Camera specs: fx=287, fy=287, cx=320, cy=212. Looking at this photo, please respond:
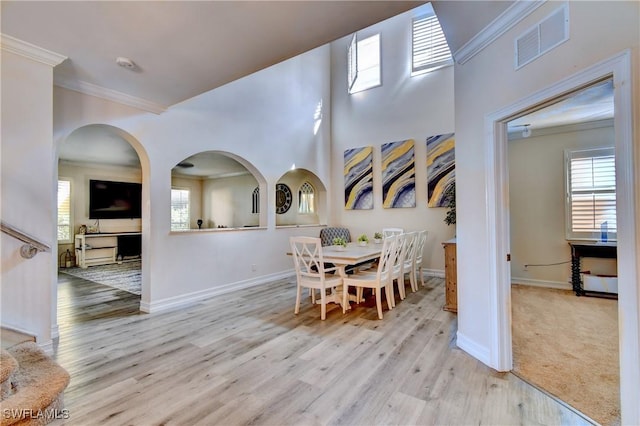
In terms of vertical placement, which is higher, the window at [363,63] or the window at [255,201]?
the window at [363,63]

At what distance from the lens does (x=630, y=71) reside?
1.37m

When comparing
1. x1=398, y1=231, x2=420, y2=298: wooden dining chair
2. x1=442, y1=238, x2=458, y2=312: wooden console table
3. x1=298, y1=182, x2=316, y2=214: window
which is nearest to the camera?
x1=442, y1=238, x2=458, y2=312: wooden console table

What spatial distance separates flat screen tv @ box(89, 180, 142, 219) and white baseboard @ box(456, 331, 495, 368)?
28.8 ft

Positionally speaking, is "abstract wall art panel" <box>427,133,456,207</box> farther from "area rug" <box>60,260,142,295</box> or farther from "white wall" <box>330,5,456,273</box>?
"area rug" <box>60,260,142,295</box>

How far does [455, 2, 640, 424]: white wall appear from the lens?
54.2 inches

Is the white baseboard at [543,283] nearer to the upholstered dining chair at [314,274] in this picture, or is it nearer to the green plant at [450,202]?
the green plant at [450,202]

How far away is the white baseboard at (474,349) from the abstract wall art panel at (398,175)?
379 cm

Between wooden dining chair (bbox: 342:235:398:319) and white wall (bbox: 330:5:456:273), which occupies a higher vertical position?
white wall (bbox: 330:5:456:273)

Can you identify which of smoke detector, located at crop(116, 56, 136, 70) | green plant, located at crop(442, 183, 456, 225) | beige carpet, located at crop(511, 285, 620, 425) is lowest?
beige carpet, located at crop(511, 285, 620, 425)

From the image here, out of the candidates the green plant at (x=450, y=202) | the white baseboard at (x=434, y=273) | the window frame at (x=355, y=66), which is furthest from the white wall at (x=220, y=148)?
the green plant at (x=450, y=202)

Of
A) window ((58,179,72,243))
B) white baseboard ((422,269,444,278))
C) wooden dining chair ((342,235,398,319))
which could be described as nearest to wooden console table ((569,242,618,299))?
white baseboard ((422,269,444,278))

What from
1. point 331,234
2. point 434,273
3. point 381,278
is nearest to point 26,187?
point 381,278

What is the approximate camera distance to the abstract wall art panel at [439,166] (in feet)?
18.8

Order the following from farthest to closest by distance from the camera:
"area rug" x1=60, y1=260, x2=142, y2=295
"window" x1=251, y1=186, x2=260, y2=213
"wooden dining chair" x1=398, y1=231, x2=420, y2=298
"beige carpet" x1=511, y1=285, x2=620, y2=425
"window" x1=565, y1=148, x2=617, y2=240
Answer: "window" x1=251, y1=186, x2=260, y2=213, "area rug" x1=60, y1=260, x2=142, y2=295, "wooden dining chair" x1=398, y1=231, x2=420, y2=298, "window" x1=565, y1=148, x2=617, y2=240, "beige carpet" x1=511, y1=285, x2=620, y2=425
